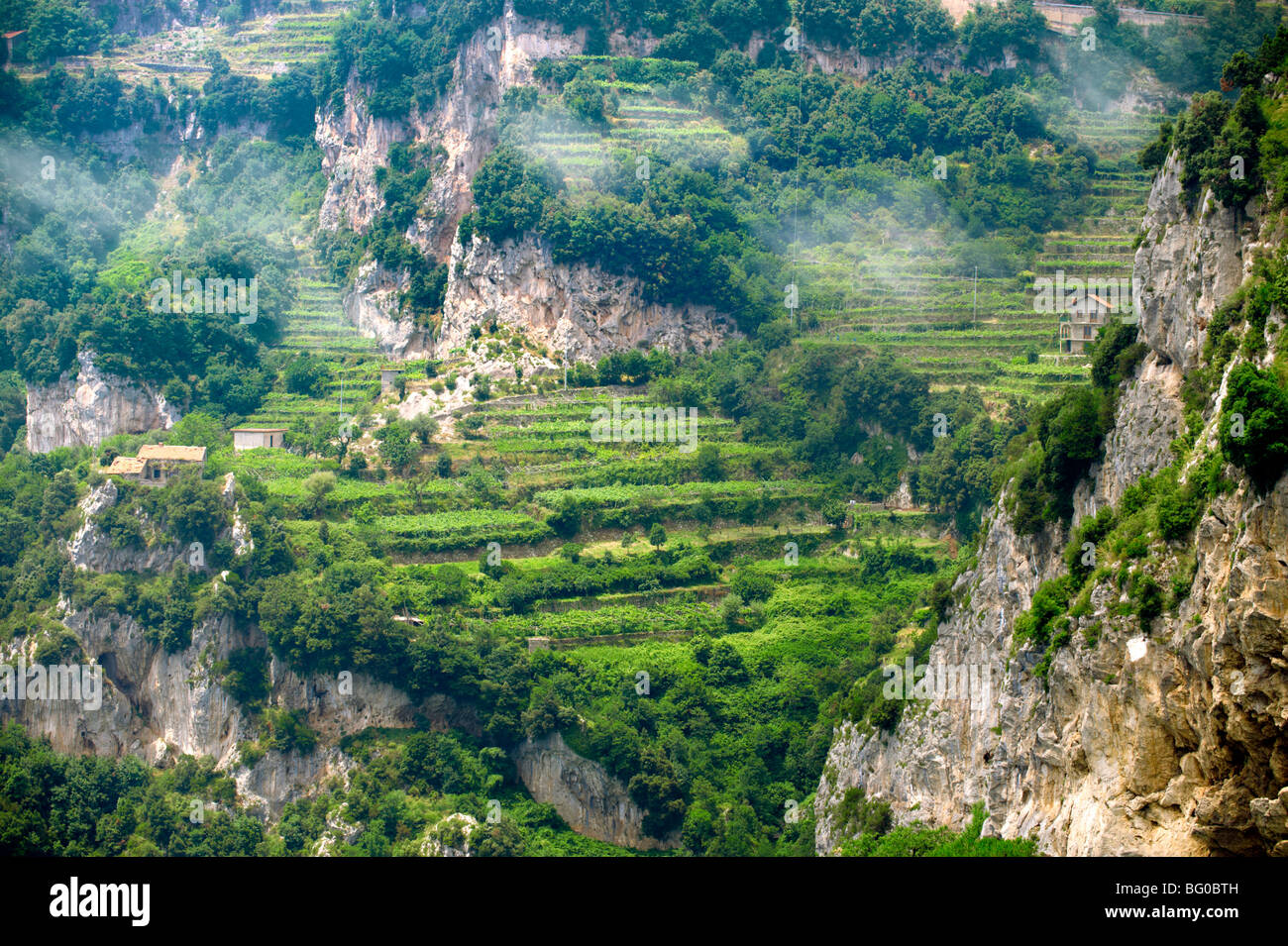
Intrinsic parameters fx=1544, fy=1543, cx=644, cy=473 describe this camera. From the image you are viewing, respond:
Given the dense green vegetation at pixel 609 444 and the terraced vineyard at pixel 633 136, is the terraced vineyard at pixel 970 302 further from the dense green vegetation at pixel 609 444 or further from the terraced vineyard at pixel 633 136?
the terraced vineyard at pixel 633 136

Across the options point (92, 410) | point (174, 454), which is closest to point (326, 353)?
point (92, 410)

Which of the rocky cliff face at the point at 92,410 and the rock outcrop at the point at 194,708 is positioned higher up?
the rocky cliff face at the point at 92,410

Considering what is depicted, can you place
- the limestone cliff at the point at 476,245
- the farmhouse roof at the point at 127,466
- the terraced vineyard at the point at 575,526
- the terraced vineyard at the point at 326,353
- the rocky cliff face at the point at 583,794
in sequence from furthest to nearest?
the limestone cliff at the point at 476,245
the terraced vineyard at the point at 326,353
the farmhouse roof at the point at 127,466
the terraced vineyard at the point at 575,526
the rocky cliff face at the point at 583,794

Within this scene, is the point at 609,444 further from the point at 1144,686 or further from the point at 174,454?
the point at 1144,686

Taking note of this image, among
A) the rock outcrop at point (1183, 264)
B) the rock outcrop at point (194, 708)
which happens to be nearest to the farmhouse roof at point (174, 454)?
the rock outcrop at point (194, 708)
